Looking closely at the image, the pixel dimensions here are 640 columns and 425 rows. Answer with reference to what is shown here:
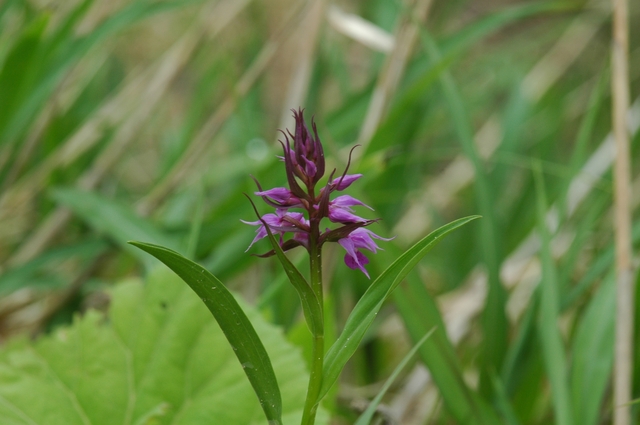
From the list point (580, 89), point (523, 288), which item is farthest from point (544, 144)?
point (580, 89)

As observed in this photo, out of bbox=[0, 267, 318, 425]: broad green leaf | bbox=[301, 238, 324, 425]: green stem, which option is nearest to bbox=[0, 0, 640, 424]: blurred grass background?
bbox=[0, 267, 318, 425]: broad green leaf

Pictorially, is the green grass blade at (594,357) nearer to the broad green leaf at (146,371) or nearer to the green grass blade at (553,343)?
the green grass blade at (553,343)

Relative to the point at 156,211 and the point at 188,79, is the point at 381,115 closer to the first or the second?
the point at 156,211

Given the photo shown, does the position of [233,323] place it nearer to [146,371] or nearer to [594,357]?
[146,371]

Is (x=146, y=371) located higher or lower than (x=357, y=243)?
lower

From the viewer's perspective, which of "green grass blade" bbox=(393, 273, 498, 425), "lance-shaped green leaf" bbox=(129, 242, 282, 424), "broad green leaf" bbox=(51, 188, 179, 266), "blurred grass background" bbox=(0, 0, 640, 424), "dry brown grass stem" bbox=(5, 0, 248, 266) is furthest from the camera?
"dry brown grass stem" bbox=(5, 0, 248, 266)

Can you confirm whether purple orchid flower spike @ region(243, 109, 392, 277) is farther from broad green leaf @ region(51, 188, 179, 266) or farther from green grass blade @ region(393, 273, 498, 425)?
broad green leaf @ region(51, 188, 179, 266)

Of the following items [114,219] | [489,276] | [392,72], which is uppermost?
[392,72]

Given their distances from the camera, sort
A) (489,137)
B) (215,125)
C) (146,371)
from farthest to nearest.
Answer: (489,137), (215,125), (146,371)

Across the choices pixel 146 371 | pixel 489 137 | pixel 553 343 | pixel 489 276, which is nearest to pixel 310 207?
pixel 146 371
